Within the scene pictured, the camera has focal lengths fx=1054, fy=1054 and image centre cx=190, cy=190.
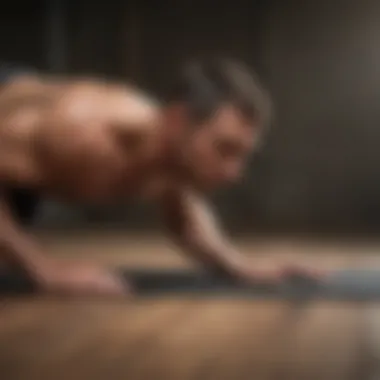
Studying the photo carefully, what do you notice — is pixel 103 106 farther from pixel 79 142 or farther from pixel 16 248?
pixel 16 248

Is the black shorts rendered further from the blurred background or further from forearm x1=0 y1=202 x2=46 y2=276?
the blurred background

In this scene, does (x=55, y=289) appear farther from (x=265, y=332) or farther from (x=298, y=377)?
(x=298, y=377)

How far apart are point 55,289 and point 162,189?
0.25 m

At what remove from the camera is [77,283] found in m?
1.62

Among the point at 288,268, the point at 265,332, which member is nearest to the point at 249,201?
the point at 288,268

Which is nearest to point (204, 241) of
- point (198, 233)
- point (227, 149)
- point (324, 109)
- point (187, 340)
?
point (198, 233)

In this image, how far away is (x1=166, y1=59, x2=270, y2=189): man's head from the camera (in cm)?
158

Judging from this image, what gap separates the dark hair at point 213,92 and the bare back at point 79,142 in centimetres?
8

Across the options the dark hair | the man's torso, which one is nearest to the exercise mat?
the man's torso

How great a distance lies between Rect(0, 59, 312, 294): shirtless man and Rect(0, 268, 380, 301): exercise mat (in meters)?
0.05

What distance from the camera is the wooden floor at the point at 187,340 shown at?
1055 millimetres

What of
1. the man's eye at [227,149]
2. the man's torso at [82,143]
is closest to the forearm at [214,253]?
the man's torso at [82,143]

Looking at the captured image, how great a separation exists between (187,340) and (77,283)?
390 millimetres

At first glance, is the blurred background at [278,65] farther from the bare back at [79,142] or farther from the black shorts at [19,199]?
the bare back at [79,142]
